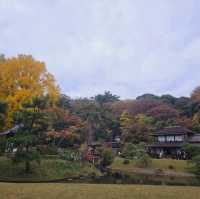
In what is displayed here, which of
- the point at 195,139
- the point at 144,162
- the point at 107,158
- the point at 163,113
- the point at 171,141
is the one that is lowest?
the point at 144,162

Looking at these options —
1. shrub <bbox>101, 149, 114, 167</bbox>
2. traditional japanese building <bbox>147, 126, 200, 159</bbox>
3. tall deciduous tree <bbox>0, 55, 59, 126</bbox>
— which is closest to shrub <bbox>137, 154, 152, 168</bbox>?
shrub <bbox>101, 149, 114, 167</bbox>

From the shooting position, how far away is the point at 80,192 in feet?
29.0

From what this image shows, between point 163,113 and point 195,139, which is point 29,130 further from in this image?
A: point 163,113

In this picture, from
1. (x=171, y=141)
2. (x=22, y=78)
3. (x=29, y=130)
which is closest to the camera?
(x=29, y=130)

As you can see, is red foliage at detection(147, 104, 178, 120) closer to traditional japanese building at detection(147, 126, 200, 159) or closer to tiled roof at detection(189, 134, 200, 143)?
traditional japanese building at detection(147, 126, 200, 159)

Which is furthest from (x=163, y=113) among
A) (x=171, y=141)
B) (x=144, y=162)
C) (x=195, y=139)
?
(x=144, y=162)

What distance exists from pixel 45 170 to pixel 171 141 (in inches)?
805

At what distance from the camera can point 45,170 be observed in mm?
17656

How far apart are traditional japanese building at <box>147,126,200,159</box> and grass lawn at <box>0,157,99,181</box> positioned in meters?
13.3

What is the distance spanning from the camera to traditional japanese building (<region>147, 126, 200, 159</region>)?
29.6m

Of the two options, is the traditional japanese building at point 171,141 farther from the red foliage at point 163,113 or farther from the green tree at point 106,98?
the green tree at point 106,98

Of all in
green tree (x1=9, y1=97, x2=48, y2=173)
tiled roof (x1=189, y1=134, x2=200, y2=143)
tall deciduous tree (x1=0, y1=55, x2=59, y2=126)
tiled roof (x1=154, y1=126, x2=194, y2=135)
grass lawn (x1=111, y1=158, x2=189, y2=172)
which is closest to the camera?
green tree (x1=9, y1=97, x2=48, y2=173)

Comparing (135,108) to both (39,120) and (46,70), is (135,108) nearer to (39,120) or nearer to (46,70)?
(46,70)

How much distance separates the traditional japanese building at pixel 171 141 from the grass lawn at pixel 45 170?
13.3 m
